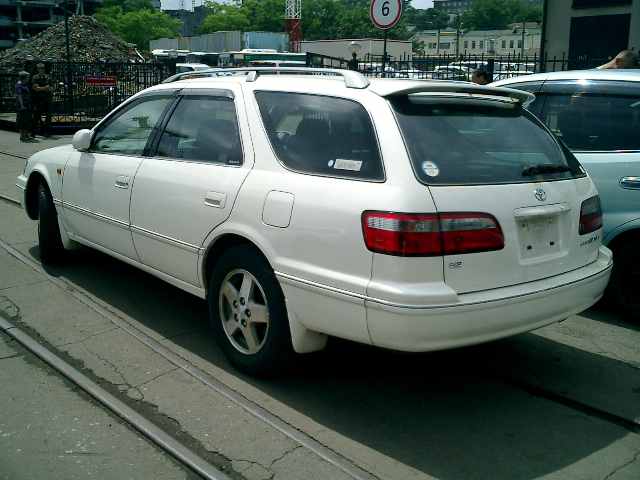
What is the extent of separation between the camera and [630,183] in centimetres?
525

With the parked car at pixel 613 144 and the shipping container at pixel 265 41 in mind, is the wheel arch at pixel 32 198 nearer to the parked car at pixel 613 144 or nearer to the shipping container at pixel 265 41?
the parked car at pixel 613 144

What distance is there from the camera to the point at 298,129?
4137 millimetres

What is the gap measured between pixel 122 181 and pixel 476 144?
2664 mm

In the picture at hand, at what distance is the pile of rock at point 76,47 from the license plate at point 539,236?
2821 cm

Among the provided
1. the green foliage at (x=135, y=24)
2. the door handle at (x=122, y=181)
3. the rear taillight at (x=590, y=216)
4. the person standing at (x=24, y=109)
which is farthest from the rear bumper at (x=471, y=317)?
the green foliage at (x=135, y=24)

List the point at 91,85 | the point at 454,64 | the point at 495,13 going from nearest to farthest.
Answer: the point at 454,64
the point at 91,85
the point at 495,13

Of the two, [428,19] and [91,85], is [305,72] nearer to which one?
[91,85]

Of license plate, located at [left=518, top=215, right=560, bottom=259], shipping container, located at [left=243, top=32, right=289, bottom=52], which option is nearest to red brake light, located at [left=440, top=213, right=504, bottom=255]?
license plate, located at [left=518, top=215, right=560, bottom=259]

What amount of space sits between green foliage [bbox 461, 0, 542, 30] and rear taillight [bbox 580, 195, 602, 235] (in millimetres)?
164452

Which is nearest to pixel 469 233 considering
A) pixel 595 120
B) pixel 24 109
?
pixel 595 120

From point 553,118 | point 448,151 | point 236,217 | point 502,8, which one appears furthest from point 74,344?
point 502,8

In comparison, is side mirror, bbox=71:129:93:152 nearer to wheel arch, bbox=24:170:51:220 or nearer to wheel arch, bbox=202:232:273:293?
wheel arch, bbox=24:170:51:220

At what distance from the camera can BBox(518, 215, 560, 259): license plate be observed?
3697 millimetres

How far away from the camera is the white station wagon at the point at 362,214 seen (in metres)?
3.43
